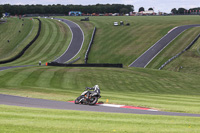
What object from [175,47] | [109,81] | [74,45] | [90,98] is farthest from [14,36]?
[90,98]

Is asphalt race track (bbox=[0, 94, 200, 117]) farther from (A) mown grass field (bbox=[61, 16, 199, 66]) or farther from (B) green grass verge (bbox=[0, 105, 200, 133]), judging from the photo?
(A) mown grass field (bbox=[61, 16, 199, 66])

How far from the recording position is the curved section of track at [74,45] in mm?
76231

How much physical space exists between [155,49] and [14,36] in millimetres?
49476

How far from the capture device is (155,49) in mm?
75312

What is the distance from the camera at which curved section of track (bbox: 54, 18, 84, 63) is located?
250ft

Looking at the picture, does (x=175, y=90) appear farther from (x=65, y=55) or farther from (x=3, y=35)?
(x=3, y=35)

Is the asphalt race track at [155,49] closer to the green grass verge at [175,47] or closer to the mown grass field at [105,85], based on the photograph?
the green grass verge at [175,47]

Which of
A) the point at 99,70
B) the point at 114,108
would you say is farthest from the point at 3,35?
the point at 114,108

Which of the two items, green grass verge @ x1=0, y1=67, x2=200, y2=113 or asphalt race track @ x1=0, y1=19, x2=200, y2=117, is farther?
green grass verge @ x1=0, y1=67, x2=200, y2=113

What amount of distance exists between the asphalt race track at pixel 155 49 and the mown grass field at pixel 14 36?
113ft

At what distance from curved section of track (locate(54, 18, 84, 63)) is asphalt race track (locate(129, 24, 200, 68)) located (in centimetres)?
1839

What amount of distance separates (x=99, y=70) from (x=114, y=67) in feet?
17.4

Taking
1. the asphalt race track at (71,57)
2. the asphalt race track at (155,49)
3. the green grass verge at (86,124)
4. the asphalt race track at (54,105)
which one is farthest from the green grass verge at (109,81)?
the green grass verge at (86,124)

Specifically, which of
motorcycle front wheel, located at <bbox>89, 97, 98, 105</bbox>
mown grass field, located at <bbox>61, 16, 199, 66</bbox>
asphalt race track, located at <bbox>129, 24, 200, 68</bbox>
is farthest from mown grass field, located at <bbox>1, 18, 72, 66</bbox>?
motorcycle front wheel, located at <bbox>89, 97, 98, 105</bbox>
